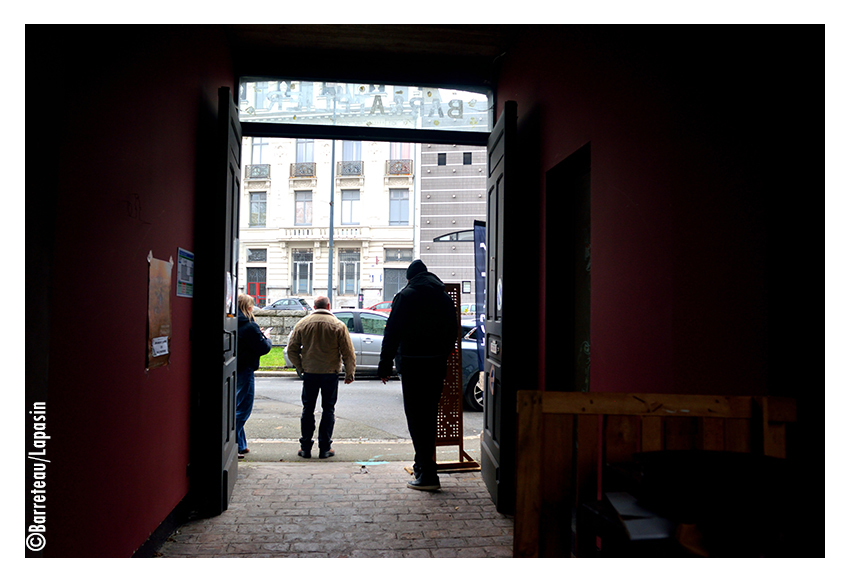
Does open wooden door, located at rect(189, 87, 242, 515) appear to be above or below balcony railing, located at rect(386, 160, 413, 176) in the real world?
below

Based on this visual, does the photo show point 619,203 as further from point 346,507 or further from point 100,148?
point 346,507

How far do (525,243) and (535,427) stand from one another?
2.48 metres

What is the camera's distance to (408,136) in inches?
209

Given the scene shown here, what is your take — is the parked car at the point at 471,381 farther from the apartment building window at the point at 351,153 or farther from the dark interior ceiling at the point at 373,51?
the apartment building window at the point at 351,153

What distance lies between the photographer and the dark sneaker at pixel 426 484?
4820 millimetres

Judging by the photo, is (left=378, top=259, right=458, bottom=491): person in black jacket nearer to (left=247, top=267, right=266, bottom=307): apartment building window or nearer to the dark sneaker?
the dark sneaker

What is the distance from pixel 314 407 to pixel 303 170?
28.5 m

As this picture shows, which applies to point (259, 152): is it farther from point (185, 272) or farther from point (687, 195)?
point (687, 195)

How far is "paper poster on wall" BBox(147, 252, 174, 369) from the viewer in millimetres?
3219

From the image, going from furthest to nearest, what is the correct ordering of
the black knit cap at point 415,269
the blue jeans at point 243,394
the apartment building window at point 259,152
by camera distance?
the apartment building window at point 259,152
the blue jeans at point 243,394
the black knit cap at point 415,269

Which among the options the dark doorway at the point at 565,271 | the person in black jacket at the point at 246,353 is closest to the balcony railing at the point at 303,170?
the person in black jacket at the point at 246,353

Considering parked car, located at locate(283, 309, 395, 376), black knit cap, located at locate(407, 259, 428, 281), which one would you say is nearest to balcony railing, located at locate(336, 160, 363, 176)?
parked car, located at locate(283, 309, 395, 376)

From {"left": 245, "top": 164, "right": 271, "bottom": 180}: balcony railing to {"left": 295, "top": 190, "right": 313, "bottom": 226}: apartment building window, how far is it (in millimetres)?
2136

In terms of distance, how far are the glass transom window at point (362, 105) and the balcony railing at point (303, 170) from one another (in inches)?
1107
